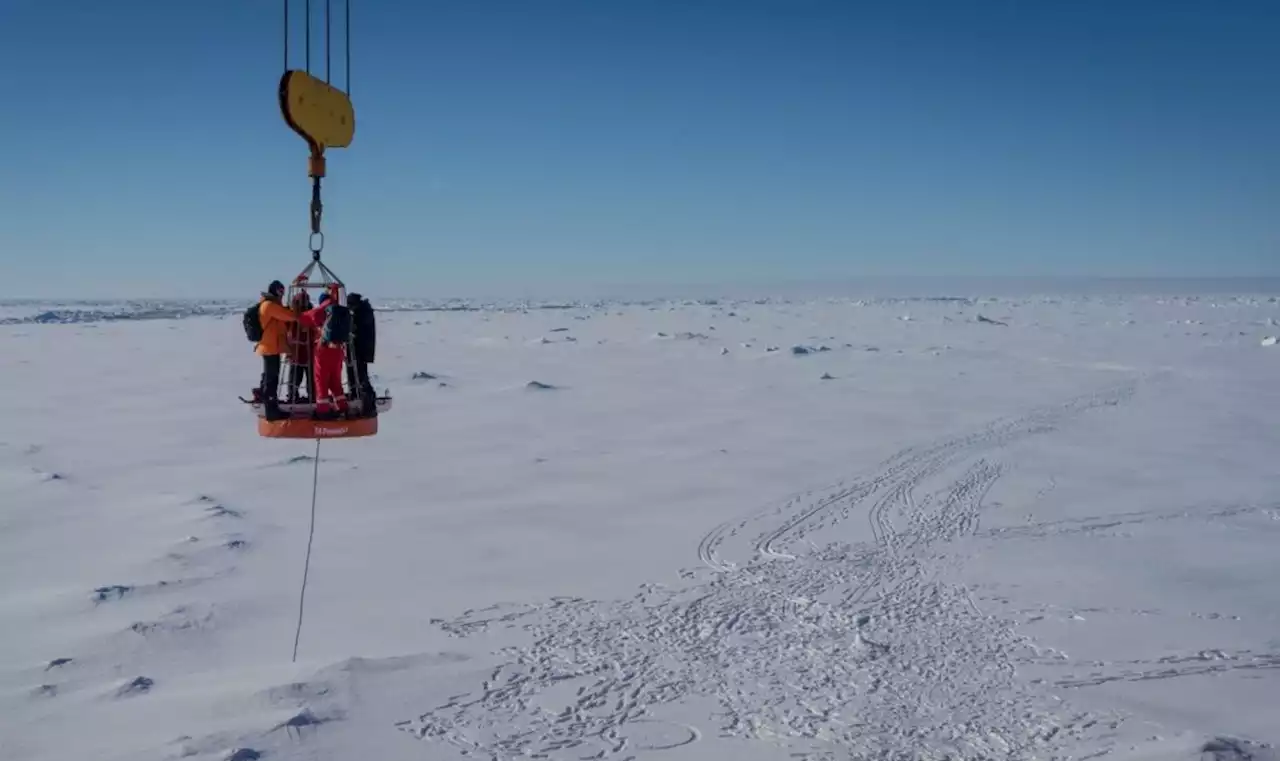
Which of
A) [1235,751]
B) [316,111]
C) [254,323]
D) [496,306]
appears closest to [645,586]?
[254,323]

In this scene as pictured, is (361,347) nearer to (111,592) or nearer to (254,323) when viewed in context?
(254,323)

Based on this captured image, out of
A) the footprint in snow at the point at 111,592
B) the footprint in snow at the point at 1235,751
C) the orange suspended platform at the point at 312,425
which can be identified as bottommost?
the footprint in snow at the point at 1235,751

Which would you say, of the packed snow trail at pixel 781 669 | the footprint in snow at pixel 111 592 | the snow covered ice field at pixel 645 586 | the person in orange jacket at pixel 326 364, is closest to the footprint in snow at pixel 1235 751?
the snow covered ice field at pixel 645 586

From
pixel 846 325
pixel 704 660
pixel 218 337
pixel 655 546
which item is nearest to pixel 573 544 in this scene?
pixel 655 546

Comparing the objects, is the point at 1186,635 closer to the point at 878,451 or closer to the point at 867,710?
the point at 867,710

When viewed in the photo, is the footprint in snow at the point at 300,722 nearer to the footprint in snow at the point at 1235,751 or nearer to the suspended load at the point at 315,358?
the suspended load at the point at 315,358

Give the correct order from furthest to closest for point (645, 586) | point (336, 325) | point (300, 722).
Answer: point (645, 586) < point (300, 722) < point (336, 325)
